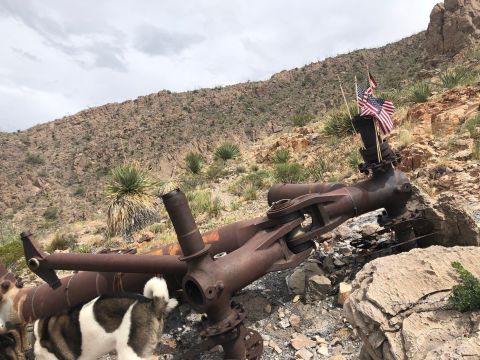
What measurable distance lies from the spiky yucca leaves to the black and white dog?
8579 millimetres

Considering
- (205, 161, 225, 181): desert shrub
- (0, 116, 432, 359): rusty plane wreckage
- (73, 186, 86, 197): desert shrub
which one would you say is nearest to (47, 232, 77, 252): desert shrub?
(205, 161, 225, 181): desert shrub

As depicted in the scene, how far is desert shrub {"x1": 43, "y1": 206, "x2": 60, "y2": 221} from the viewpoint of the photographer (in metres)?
34.4

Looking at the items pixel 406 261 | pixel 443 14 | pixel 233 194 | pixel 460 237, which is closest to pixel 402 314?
pixel 406 261

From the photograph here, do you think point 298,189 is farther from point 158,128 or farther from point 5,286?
point 158,128

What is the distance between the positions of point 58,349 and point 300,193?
10.1ft

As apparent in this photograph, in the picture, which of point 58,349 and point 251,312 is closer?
point 58,349

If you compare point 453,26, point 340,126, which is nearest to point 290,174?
point 340,126


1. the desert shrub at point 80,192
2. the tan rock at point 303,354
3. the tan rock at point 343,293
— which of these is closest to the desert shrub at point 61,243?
the tan rock at point 343,293

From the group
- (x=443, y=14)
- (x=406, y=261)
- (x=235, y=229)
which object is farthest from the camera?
(x=443, y=14)

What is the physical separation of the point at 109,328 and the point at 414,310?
7.80 ft

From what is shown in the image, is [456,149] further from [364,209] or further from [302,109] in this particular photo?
[302,109]

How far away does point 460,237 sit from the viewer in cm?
463

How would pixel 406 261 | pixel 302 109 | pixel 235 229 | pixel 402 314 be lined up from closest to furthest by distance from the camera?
pixel 402 314 < pixel 406 261 < pixel 235 229 < pixel 302 109

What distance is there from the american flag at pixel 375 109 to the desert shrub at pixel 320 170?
24.9 ft
